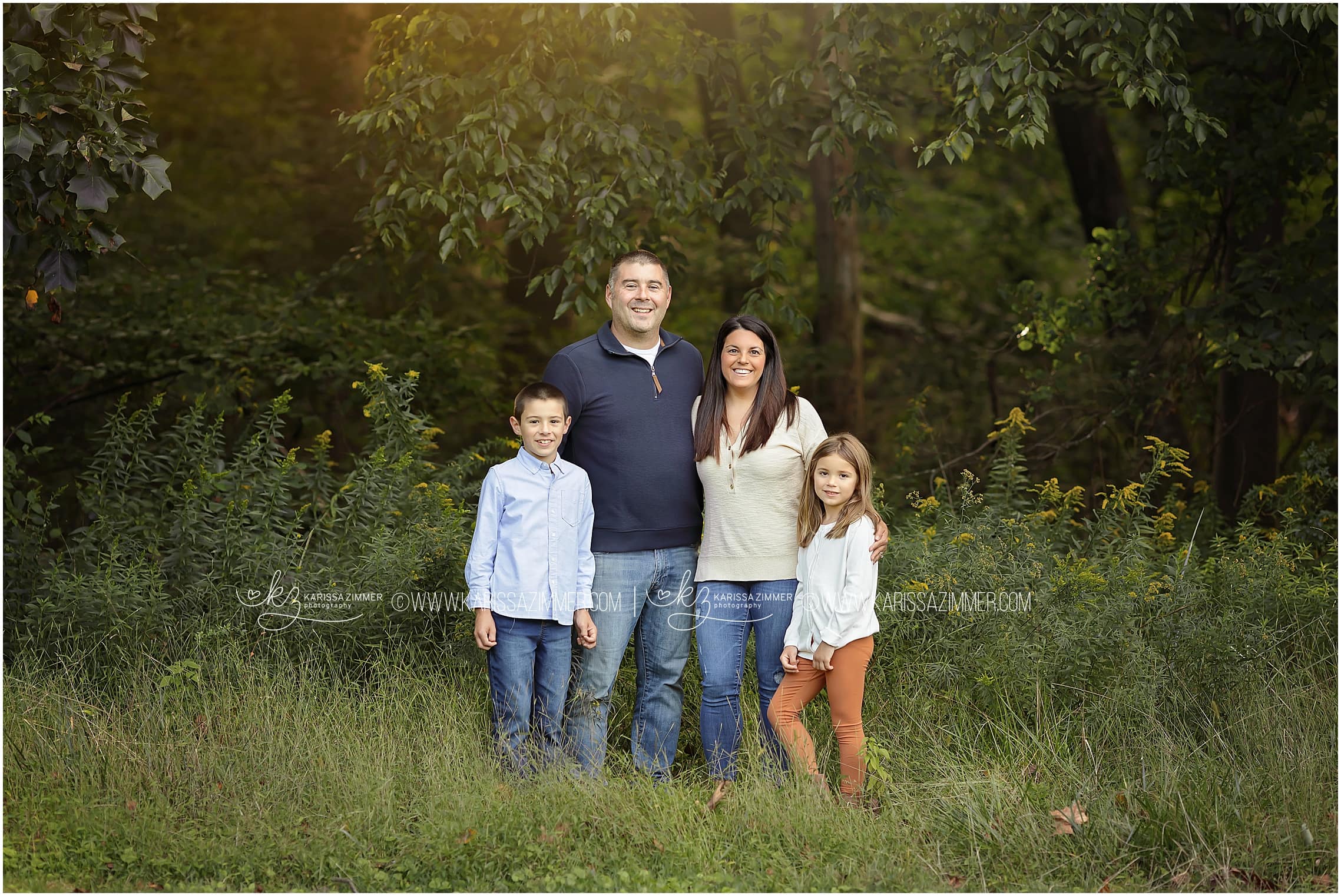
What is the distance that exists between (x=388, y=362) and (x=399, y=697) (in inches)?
147

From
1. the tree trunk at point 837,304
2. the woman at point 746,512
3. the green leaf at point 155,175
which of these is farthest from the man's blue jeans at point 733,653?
the tree trunk at point 837,304

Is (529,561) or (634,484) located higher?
(634,484)

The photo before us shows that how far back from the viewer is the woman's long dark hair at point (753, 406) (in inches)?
163

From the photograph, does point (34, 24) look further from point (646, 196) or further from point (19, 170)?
point (646, 196)

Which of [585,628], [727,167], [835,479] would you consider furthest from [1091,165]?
[585,628]

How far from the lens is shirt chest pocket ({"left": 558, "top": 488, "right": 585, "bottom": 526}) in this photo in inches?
161

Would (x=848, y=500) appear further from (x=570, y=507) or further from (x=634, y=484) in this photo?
(x=570, y=507)

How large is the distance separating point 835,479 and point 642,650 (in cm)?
104

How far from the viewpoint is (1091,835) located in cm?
378

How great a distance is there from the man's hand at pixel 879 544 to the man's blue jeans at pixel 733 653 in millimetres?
308

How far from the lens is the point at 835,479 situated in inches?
158

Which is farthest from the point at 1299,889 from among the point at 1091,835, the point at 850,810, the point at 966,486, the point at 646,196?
the point at 646,196

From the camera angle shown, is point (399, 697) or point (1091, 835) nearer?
point (1091, 835)

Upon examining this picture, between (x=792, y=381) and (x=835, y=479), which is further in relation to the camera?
(x=792, y=381)
